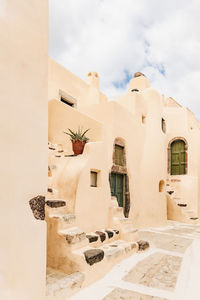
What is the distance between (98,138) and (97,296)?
5869 millimetres

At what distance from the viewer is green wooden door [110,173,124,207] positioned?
945 cm

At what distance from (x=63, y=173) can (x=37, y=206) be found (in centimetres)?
277

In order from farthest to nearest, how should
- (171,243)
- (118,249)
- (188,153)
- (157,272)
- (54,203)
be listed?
(188,153) → (171,243) → (118,249) → (157,272) → (54,203)

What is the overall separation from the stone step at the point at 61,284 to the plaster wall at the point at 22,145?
0.57 m

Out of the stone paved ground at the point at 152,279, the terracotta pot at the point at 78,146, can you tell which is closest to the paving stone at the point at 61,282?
the stone paved ground at the point at 152,279

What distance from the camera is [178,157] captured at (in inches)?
619

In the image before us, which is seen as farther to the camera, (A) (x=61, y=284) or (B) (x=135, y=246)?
(B) (x=135, y=246)

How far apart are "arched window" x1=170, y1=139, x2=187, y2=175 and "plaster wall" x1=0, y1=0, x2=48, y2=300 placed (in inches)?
550

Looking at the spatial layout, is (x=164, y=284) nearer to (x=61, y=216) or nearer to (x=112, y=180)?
(x=61, y=216)

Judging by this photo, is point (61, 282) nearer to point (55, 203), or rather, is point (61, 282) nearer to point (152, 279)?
point (55, 203)

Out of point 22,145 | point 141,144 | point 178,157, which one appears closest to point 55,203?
point 22,145

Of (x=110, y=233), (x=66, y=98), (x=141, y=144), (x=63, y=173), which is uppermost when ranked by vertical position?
(x=66, y=98)

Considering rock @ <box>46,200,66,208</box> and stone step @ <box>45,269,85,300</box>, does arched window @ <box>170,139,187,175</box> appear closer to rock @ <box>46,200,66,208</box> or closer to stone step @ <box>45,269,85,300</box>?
rock @ <box>46,200,66,208</box>

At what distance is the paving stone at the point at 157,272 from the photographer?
4194mm
